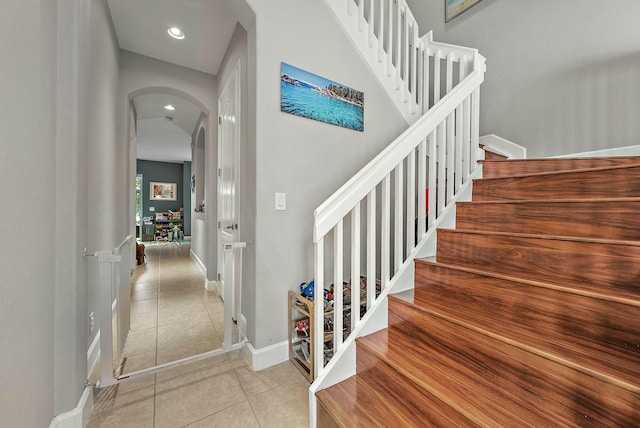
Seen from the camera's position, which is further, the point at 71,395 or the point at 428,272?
the point at 428,272

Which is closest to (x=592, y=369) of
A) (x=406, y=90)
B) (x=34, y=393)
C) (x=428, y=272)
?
(x=428, y=272)

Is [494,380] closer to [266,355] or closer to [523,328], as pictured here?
[523,328]

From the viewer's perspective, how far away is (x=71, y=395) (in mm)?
1142

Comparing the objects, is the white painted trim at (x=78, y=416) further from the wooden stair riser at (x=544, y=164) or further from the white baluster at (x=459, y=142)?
the wooden stair riser at (x=544, y=164)

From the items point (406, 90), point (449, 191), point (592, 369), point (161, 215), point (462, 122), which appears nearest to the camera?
point (592, 369)

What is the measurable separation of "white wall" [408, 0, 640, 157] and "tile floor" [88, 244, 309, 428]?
2.90m

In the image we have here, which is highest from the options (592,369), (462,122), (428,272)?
(462,122)

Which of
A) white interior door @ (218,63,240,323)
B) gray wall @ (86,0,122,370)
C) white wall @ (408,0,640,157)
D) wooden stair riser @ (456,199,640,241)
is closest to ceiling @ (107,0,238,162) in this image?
gray wall @ (86,0,122,370)

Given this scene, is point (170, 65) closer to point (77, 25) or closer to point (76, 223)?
point (77, 25)

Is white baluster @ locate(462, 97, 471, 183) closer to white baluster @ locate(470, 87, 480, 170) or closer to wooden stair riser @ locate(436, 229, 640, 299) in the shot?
white baluster @ locate(470, 87, 480, 170)

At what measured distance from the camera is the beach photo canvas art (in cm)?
179

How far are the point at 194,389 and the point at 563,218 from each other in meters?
2.19

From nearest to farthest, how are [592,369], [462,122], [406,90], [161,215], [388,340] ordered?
[592,369]
[388,340]
[462,122]
[406,90]
[161,215]

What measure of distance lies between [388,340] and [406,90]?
2272 mm
